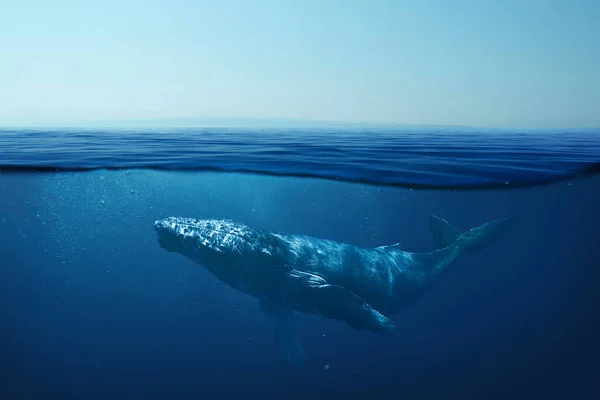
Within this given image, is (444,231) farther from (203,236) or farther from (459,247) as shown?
(203,236)

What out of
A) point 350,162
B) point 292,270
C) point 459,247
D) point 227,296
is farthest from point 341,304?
point 227,296

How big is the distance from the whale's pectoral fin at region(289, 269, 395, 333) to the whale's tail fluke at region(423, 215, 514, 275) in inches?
144

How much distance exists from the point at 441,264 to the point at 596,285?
A: 28.7m

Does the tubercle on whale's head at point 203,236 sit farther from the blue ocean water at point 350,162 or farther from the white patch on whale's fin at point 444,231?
the white patch on whale's fin at point 444,231

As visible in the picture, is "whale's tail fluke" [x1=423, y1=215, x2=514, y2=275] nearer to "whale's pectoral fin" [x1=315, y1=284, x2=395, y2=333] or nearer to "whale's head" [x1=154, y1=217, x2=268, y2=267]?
"whale's pectoral fin" [x1=315, y1=284, x2=395, y2=333]

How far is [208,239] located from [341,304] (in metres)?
3.63

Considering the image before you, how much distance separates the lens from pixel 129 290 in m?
26.5

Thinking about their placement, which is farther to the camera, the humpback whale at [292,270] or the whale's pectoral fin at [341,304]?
the humpback whale at [292,270]

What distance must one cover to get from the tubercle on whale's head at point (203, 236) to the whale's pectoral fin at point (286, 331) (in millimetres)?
1741

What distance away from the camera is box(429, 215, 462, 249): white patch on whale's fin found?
1349 cm

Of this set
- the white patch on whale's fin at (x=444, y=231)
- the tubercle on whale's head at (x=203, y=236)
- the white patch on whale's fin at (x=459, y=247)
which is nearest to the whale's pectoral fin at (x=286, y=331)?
the tubercle on whale's head at (x=203, y=236)

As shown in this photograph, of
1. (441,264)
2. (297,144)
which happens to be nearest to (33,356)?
(297,144)

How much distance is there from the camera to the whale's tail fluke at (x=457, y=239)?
1242 centimetres

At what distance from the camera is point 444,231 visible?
13570mm
